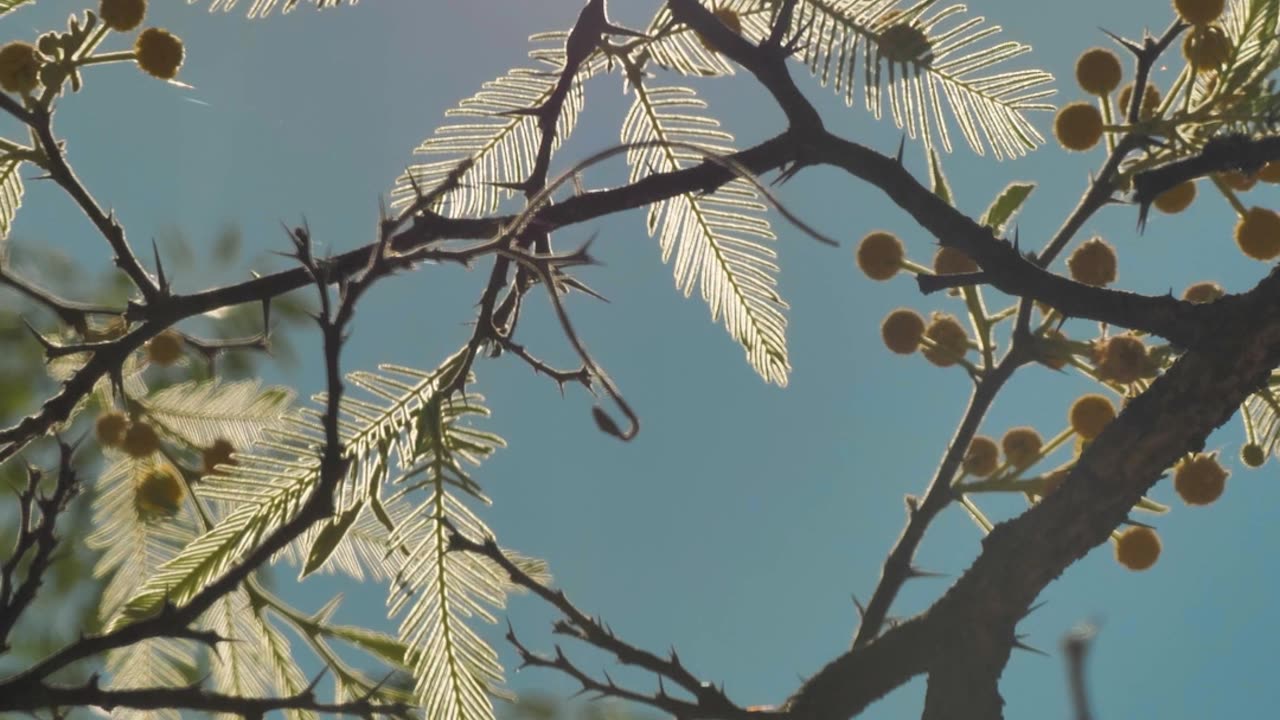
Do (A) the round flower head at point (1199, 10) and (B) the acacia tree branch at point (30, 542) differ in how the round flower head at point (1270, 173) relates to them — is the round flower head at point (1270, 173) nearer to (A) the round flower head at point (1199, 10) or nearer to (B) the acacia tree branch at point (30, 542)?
(A) the round flower head at point (1199, 10)

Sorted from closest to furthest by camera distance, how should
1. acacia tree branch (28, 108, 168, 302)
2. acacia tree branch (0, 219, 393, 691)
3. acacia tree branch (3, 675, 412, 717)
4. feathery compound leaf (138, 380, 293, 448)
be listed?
acacia tree branch (0, 219, 393, 691), acacia tree branch (3, 675, 412, 717), acacia tree branch (28, 108, 168, 302), feathery compound leaf (138, 380, 293, 448)

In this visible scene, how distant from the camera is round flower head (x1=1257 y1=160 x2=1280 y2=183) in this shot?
5.84 ft

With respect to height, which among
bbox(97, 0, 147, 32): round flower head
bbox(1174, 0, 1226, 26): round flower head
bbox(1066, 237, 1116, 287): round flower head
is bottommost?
bbox(97, 0, 147, 32): round flower head

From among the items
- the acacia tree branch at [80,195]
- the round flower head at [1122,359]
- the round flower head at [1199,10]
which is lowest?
the acacia tree branch at [80,195]

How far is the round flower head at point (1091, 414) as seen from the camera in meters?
1.93

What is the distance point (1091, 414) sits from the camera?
194 cm

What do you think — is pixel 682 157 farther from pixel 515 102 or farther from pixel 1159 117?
pixel 1159 117

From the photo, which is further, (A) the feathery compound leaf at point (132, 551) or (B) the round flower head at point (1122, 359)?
(A) the feathery compound leaf at point (132, 551)

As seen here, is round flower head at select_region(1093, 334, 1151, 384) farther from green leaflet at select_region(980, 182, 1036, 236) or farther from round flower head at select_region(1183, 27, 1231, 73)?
round flower head at select_region(1183, 27, 1231, 73)

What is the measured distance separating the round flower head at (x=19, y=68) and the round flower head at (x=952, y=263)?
1523 mm

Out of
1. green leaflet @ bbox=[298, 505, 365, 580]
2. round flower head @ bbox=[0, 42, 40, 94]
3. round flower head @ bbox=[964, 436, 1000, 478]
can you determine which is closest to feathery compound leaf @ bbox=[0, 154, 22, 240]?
round flower head @ bbox=[0, 42, 40, 94]

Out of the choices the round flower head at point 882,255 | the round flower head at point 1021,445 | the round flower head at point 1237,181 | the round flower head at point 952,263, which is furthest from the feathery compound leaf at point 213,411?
the round flower head at point 1237,181

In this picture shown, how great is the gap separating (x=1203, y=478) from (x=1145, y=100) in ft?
2.20

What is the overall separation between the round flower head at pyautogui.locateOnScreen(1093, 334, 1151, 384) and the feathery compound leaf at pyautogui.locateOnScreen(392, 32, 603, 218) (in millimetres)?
958
